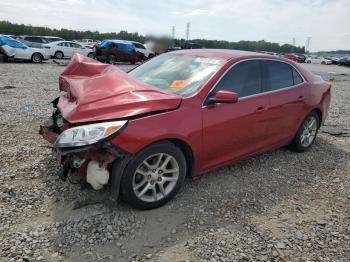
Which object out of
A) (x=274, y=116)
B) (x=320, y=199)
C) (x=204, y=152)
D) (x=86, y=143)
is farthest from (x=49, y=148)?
(x=320, y=199)

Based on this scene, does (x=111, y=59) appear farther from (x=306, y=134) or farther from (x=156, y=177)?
(x=156, y=177)

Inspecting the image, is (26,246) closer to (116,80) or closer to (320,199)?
(116,80)

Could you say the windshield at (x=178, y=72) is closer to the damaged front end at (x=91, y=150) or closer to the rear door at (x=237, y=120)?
the rear door at (x=237, y=120)

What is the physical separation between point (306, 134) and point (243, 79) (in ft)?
6.32

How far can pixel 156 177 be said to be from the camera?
3504 mm

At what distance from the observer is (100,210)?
11.2ft

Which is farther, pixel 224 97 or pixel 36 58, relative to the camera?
Result: pixel 36 58

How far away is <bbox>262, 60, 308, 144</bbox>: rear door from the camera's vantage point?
462 cm

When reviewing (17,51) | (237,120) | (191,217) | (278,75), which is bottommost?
(191,217)

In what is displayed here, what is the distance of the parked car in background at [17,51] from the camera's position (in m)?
18.5

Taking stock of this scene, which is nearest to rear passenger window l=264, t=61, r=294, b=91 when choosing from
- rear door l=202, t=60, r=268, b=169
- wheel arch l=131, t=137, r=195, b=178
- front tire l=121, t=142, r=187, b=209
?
rear door l=202, t=60, r=268, b=169

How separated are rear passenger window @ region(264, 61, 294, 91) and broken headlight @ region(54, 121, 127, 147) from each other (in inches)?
97.1

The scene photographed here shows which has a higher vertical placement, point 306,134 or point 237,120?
point 237,120

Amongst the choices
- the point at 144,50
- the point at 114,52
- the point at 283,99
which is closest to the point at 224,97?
the point at 283,99
